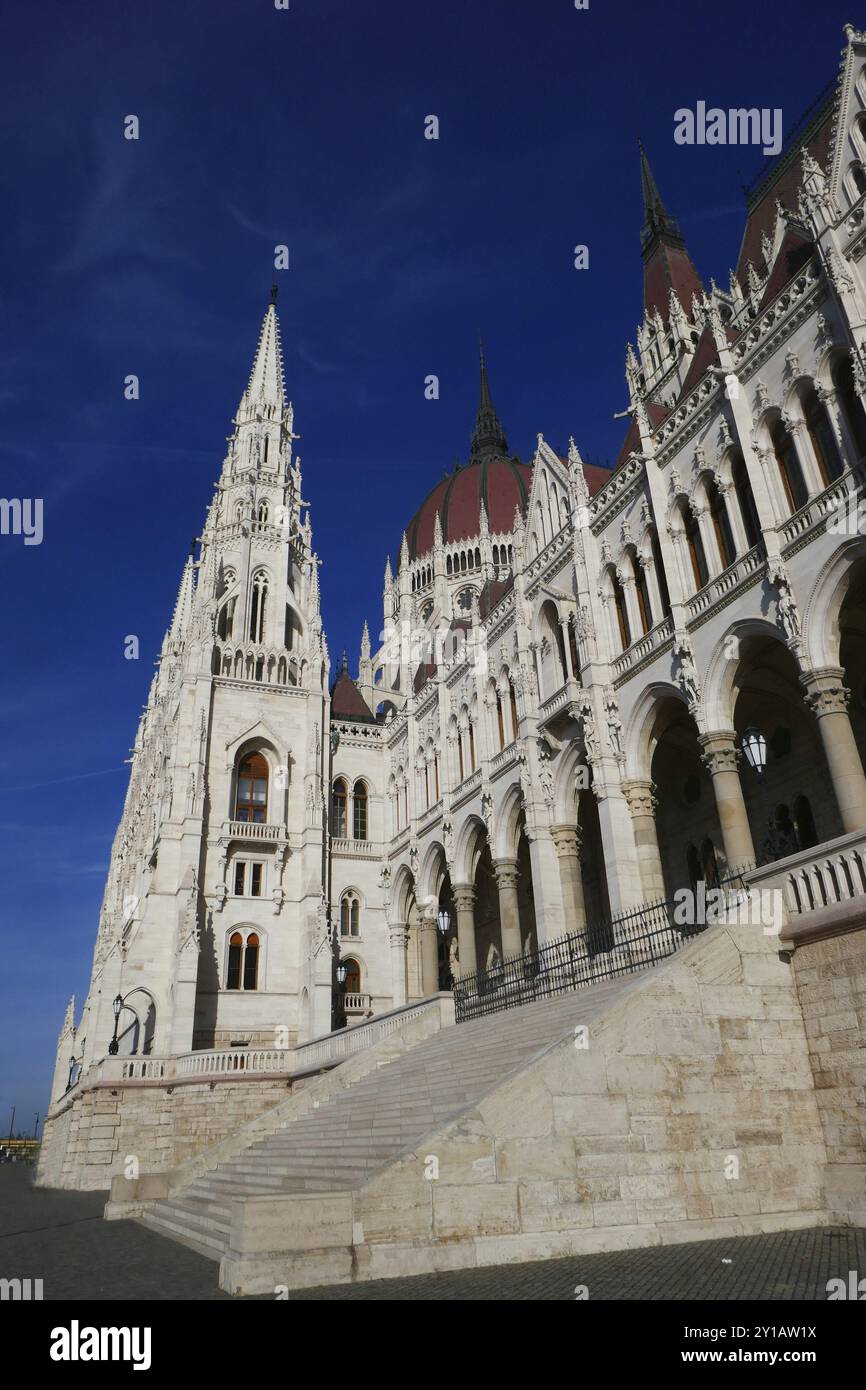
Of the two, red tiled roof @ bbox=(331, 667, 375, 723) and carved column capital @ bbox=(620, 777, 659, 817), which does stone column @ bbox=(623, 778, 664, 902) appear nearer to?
carved column capital @ bbox=(620, 777, 659, 817)

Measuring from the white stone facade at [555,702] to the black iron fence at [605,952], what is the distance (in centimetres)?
110

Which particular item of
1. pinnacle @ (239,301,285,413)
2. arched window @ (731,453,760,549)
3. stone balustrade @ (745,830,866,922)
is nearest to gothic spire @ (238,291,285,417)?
pinnacle @ (239,301,285,413)

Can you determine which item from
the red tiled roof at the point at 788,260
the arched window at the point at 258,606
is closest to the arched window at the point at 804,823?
the red tiled roof at the point at 788,260

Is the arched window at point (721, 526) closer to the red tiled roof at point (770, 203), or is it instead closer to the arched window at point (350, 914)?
the red tiled roof at point (770, 203)

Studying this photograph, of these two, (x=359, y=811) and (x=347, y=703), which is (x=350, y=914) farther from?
(x=347, y=703)

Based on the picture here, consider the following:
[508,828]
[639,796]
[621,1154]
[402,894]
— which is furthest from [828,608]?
[402,894]

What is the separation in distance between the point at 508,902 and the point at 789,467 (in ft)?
52.2

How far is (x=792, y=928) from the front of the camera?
519 inches

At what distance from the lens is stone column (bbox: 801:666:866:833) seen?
16.2 m

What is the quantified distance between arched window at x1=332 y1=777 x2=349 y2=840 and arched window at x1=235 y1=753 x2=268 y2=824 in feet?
12.4

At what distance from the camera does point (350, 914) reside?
3772cm
